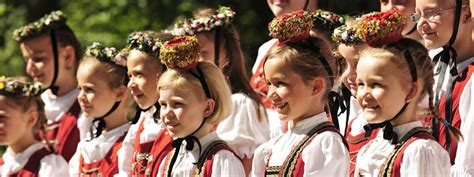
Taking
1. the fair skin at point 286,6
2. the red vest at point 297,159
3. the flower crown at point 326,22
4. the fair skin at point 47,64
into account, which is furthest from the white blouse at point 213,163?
the fair skin at point 47,64

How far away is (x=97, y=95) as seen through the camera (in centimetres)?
738

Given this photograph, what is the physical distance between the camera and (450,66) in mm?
5844

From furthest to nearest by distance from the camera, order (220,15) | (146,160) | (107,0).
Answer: (107,0) → (220,15) → (146,160)

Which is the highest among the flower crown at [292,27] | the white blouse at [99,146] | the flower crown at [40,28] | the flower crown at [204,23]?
the flower crown at [40,28]

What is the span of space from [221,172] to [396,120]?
0.95 m

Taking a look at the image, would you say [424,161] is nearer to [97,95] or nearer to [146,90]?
[146,90]

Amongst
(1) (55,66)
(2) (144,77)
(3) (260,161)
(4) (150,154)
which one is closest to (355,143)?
(3) (260,161)

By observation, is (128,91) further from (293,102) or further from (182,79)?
→ (293,102)

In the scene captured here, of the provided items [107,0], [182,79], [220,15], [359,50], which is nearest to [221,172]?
[182,79]

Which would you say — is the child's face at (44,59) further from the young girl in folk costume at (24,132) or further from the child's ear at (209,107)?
the child's ear at (209,107)

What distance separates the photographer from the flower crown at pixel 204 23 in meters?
7.23

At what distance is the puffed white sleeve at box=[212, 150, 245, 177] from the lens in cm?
593

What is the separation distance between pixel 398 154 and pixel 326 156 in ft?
1.20

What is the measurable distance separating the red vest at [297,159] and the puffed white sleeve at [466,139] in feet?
1.59
